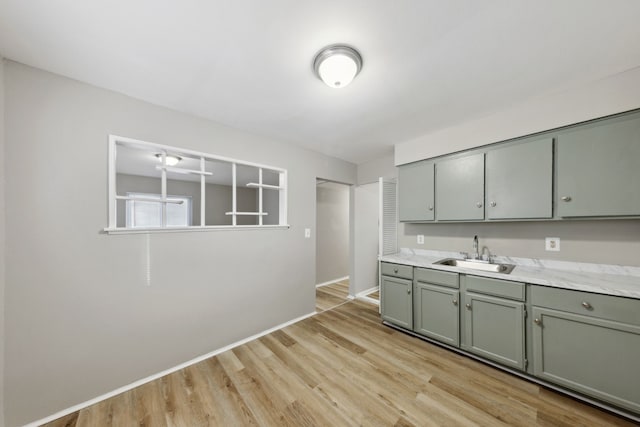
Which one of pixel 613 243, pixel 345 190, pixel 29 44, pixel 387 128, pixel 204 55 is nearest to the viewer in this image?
pixel 29 44

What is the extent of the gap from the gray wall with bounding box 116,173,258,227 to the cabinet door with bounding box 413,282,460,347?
4.36 m

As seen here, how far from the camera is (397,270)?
274cm

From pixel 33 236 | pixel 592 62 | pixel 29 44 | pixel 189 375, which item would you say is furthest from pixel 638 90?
pixel 33 236

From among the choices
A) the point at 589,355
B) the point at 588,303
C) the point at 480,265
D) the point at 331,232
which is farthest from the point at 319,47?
the point at 331,232

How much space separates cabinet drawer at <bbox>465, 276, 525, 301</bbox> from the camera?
1.88 meters

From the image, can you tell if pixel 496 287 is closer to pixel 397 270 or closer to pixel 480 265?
pixel 480 265

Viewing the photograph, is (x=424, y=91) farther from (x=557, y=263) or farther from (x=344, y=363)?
(x=344, y=363)

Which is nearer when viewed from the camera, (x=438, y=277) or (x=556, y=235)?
(x=556, y=235)

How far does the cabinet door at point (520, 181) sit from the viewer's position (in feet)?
6.47

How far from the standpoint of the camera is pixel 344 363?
213cm

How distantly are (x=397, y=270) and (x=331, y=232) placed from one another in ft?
7.79

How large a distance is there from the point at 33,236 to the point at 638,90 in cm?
427

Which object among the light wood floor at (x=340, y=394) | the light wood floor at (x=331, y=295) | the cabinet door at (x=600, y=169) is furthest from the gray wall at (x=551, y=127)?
the light wood floor at (x=331, y=295)

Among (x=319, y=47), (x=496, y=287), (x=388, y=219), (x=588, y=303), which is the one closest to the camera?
(x=319, y=47)
